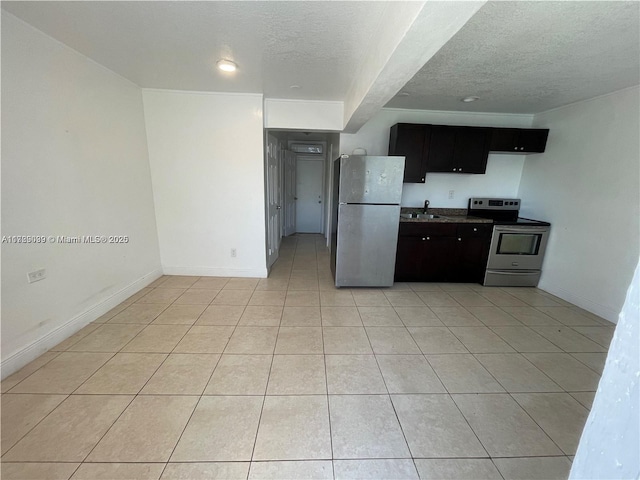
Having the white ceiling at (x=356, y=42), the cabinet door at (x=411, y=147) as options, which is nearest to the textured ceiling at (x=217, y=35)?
the white ceiling at (x=356, y=42)

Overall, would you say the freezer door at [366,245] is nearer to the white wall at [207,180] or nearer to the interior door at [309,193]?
the white wall at [207,180]

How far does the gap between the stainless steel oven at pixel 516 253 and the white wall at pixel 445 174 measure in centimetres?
70

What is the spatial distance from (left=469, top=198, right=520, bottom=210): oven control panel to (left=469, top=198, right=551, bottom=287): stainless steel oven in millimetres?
409

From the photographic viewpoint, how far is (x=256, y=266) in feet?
12.2

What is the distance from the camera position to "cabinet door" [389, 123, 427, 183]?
3.50 meters

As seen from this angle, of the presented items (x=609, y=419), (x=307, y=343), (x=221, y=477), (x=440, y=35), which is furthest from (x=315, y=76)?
(x=221, y=477)

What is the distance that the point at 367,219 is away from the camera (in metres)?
3.23

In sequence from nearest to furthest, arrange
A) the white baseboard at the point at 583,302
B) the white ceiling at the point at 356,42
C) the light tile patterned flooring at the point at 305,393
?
the light tile patterned flooring at the point at 305,393 → the white ceiling at the point at 356,42 → the white baseboard at the point at 583,302

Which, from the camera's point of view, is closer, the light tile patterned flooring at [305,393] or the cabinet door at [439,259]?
the light tile patterned flooring at [305,393]

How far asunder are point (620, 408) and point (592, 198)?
3.74m

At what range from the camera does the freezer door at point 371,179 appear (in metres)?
3.06

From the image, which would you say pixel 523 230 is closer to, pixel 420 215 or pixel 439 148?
pixel 420 215

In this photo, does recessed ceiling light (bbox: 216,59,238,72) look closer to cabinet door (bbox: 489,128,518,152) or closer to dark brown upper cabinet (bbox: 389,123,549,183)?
dark brown upper cabinet (bbox: 389,123,549,183)

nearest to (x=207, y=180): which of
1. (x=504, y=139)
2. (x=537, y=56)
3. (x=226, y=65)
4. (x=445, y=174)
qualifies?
(x=226, y=65)
